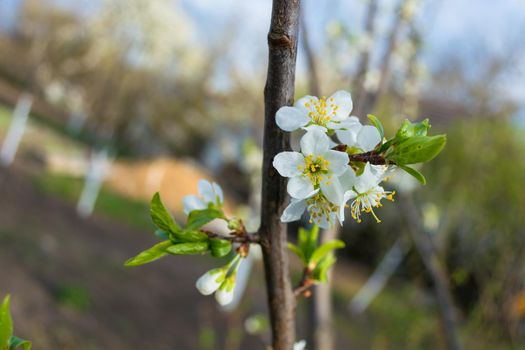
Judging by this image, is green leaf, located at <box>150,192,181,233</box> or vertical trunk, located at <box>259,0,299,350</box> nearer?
vertical trunk, located at <box>259,0,299,350</box>

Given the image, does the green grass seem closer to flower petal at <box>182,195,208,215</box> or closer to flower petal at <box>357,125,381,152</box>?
flower petal at <box>182,195,208,215</box>

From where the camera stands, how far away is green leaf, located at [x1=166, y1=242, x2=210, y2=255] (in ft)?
2.32

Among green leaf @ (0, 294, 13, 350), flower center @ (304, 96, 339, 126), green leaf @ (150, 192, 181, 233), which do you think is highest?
flower center @ (304, 96, 339, 126)

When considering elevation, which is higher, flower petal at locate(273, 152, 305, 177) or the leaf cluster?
flower petal at locate(273, 152, 305, 177)

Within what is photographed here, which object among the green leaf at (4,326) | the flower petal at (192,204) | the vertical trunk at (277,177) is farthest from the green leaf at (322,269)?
the green leaf at (4,326)

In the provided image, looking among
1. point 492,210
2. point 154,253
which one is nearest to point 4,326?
point 154,253

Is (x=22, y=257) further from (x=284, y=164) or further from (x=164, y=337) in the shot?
(x=284, y=164)

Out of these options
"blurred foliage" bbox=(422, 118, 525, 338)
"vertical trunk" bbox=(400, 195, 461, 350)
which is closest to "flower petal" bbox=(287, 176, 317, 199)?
"vertical trunk" bbox=(400, 195, 461, 350)

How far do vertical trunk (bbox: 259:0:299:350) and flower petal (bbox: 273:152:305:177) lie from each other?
2 cm

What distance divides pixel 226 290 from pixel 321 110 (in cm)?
34

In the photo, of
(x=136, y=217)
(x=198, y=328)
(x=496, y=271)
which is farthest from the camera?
A: (x=136, y=217)

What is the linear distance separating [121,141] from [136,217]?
12075 millimetres

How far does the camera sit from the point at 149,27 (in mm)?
11602

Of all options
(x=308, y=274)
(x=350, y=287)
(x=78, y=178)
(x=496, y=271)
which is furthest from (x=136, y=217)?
(x=308, y=274)
